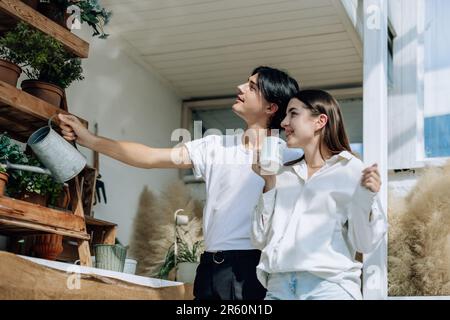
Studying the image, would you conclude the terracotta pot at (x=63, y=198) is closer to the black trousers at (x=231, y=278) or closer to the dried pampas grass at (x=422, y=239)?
the black trousers at (x=231, y=278)

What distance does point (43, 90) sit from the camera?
2953 millimetres

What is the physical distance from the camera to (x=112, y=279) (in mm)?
3031

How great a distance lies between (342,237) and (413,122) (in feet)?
7.73

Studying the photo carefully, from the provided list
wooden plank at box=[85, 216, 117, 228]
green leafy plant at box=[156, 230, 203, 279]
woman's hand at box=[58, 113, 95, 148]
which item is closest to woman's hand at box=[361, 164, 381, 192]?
woman's hand at box=[58, 113, 95, 148]

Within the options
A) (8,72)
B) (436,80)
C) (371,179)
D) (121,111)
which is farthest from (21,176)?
(436,80)

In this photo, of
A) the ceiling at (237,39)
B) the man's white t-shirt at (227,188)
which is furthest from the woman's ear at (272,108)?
the ceiling at (237,39)

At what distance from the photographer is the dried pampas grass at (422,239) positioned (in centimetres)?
338

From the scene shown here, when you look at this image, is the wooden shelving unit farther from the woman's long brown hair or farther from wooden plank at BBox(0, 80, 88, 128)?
the woman's long brown hair

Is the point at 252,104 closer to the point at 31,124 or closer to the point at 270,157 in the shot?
the point at 270,157

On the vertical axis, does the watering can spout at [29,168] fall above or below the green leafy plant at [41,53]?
below

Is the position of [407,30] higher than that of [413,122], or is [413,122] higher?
[407,30]

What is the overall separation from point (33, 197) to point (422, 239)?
5.80 feet
